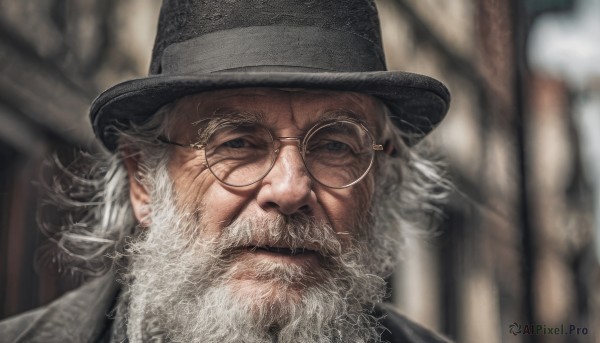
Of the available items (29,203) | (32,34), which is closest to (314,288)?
(29,203)

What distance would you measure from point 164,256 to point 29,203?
5.97 feet

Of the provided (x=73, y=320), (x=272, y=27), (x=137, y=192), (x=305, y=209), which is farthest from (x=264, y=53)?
(x=73, y=320)

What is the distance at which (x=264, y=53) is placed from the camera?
8.14 ft

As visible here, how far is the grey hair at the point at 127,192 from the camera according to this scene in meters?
2.92

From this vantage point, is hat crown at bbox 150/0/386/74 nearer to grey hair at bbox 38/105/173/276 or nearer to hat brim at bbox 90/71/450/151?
hat brim at bbox 90/71/450/151

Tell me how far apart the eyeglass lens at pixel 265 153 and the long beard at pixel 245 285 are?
164mm

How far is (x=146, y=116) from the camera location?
2.82m

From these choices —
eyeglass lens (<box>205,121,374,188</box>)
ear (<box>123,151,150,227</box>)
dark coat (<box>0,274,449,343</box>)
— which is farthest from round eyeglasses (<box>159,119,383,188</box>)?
dark coat (<box>0,274,449,343</box>)

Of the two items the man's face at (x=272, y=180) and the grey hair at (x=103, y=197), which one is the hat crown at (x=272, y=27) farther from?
the grey hair at (x=103, y=197)

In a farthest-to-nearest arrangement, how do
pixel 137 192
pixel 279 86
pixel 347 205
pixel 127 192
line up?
pixel 127 192, pixel 137 192, pixel 347 205, pixel 279 86

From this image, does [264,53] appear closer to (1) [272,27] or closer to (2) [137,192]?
(1) [272,27]

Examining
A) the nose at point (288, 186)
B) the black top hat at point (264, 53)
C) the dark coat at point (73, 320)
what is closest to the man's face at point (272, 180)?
the nose at point (288, 186)

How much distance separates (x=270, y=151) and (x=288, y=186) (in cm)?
17

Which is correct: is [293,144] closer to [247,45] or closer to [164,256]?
[247,45]
